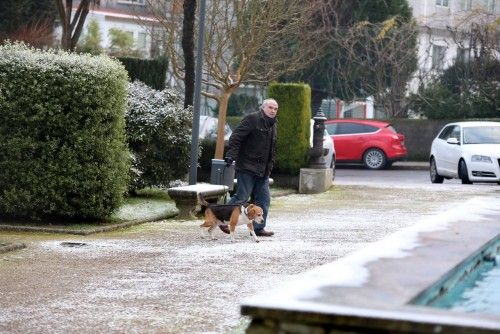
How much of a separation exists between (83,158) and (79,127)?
416 millimetres

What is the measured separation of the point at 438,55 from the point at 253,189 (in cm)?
3586

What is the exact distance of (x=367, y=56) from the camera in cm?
4500

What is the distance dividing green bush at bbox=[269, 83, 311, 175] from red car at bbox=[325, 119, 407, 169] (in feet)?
47.9

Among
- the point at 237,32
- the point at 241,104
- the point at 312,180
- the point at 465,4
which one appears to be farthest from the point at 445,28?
the point at 312,180

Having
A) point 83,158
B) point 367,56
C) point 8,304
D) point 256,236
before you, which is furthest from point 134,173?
point 367,56

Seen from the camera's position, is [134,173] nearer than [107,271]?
No

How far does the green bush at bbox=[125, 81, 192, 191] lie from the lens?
20.7 m

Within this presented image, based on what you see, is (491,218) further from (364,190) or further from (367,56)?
(367,56)

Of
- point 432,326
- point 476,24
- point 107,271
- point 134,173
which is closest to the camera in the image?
point 432,326

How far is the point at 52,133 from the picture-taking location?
1625 cm

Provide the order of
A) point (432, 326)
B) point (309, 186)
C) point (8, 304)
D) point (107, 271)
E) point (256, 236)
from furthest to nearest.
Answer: point (309, 186), point (256, 236), point (107, 271), point (8, 304), point (432, 326)

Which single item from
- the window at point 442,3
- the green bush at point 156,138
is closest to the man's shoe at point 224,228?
the green bush at point 156,138

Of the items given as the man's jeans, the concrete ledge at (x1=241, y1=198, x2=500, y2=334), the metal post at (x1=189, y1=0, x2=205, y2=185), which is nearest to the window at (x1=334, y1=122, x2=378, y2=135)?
the metal post at (x1=189, y1=0, x2=205, y2=185)

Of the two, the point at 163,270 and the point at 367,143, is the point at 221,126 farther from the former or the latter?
the point at 163,270
